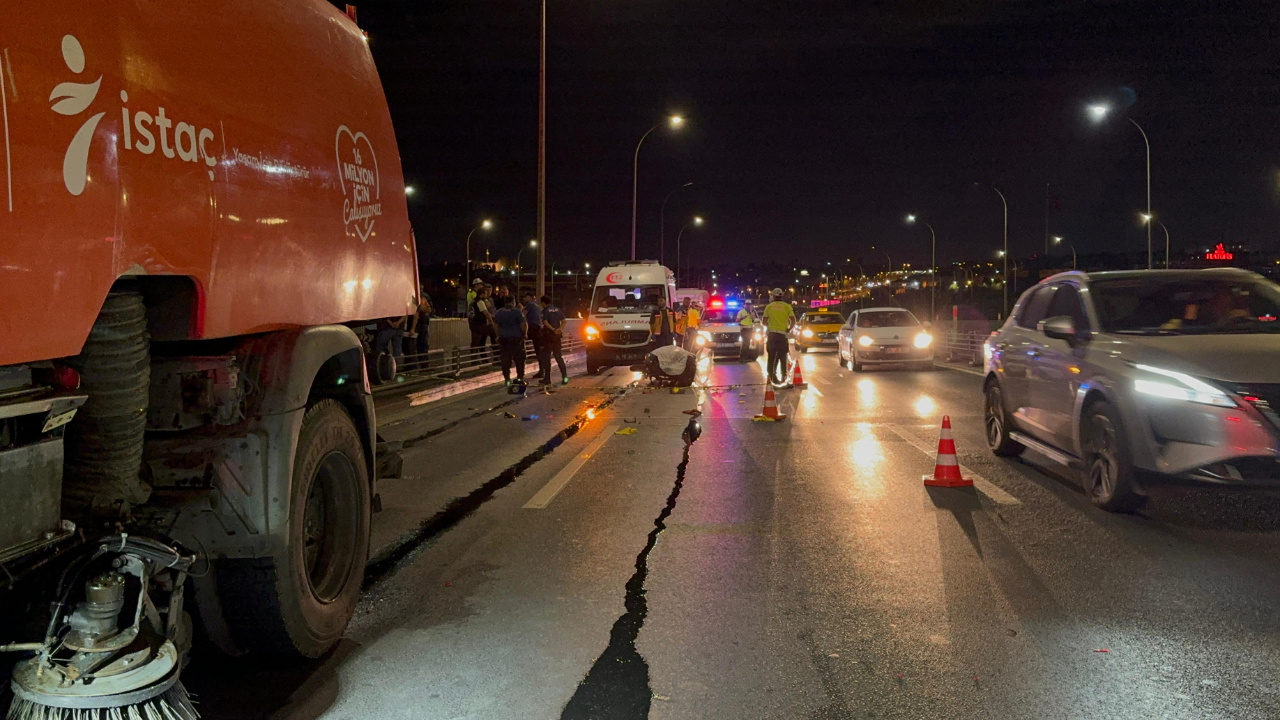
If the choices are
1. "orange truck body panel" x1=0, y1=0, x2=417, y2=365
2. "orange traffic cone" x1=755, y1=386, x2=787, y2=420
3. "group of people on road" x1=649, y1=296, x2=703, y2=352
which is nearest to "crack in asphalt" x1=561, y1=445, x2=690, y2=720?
"orange truck body panel" x1=0, y1=0, x2=417, y2=365

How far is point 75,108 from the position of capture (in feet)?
8.42

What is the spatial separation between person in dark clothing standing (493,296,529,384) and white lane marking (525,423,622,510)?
6.64 m

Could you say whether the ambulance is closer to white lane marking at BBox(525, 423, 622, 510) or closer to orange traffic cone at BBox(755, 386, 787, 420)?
orange traffic cone at BBox(755, 386, 787, 420)

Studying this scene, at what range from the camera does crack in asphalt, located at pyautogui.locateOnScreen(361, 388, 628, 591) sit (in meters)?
5.77

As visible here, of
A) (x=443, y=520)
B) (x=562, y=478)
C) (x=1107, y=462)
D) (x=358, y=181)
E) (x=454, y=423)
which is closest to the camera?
(x=358, y=181)

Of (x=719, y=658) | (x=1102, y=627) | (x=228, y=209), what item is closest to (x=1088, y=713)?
(x=1102, y=627)

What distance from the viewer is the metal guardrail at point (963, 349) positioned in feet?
87.4

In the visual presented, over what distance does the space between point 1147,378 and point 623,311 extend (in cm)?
1932

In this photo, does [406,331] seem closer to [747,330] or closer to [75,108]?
[75,108]

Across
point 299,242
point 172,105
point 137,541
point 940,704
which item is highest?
point 172,105

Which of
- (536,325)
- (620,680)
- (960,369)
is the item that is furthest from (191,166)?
(960,369)

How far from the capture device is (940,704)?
12.3ft

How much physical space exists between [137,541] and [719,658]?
7.79ft

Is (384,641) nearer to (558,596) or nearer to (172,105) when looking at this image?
(558,596)
